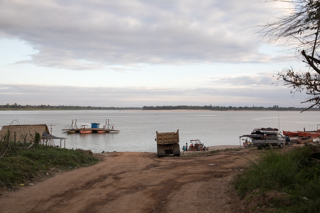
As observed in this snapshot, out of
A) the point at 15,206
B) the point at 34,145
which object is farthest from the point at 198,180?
the point at 34,145

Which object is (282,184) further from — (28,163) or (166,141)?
(166,141)

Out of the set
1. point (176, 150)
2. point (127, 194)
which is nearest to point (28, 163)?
point (127, 194)

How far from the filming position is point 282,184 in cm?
700

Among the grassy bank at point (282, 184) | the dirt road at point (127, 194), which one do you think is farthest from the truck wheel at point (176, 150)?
the grassy bank at point (282, 184)

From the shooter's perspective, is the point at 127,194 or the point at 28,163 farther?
the point at 28,163

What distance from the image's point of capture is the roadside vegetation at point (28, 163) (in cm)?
1027

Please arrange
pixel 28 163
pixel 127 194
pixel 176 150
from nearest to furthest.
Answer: pixel 127 194, pixel 28 163, pixel 176 150

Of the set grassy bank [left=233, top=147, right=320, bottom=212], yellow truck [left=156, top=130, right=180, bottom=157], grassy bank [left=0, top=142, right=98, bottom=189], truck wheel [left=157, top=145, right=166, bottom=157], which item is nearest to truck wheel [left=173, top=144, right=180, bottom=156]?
yellow truck [left=156, top=130, right=180, bottom=157]

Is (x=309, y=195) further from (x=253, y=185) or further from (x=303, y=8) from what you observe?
(x=303, y=8)

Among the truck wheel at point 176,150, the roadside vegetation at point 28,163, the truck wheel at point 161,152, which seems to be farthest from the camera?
the truck wheel at point 176,150

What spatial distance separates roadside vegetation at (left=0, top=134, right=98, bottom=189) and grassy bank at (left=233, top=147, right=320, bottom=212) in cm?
773

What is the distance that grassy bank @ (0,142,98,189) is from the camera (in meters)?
10.3

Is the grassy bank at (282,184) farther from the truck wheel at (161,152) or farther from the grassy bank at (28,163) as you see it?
the truck wheel at (161,152)

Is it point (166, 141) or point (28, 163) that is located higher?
point (28, 163)
